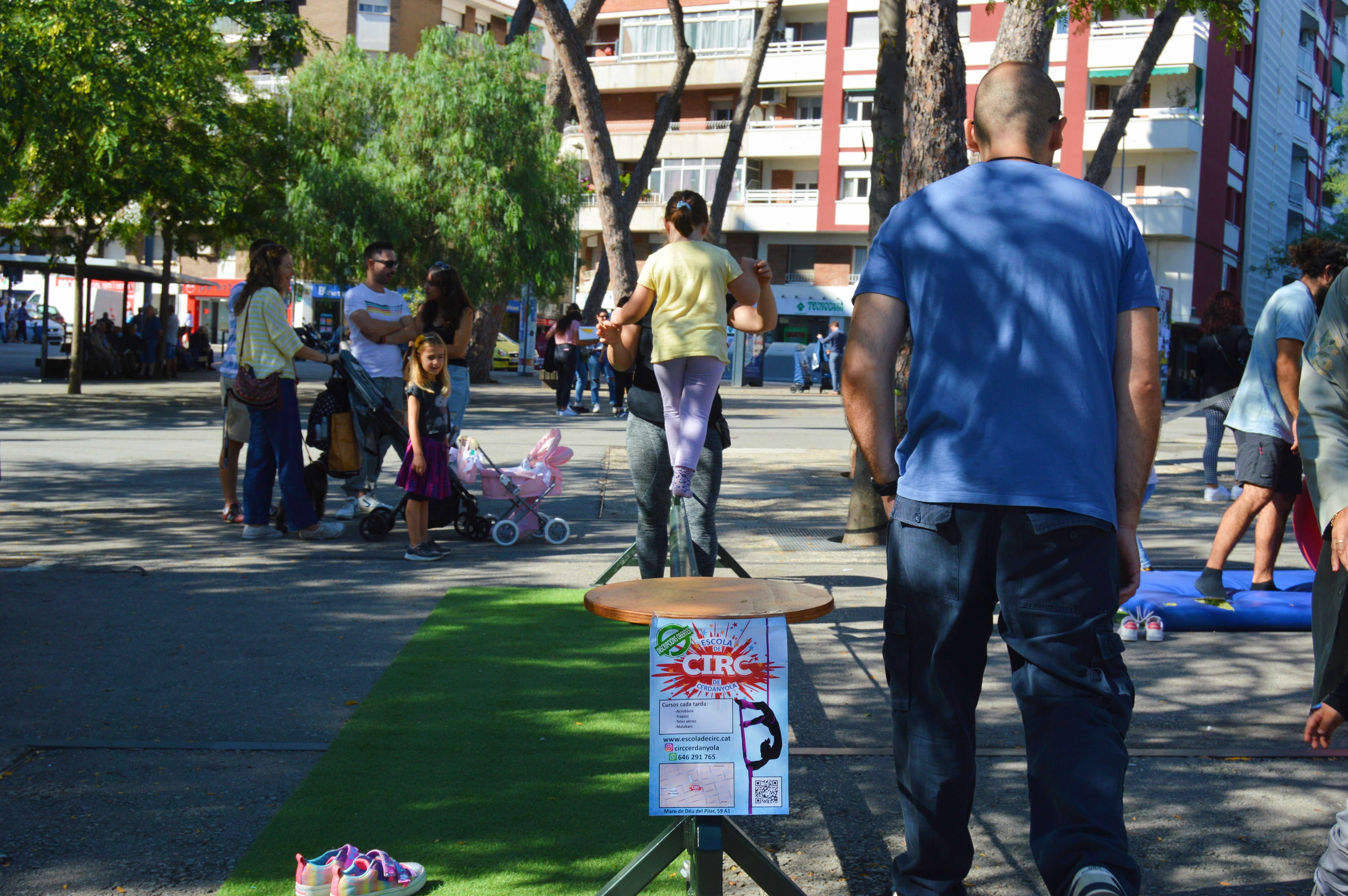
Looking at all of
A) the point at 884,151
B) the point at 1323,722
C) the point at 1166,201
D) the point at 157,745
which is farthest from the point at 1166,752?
the point at 1166,201

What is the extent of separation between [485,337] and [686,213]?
2573 centimetres

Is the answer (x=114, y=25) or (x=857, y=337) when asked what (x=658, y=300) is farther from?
(x=114, y=25)

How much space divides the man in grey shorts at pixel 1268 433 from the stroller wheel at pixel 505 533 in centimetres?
450

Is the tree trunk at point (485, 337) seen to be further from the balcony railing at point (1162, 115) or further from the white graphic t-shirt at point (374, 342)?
the balcony railing at point (1162, 115)

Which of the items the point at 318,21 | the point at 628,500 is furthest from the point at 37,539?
the point at 318,21

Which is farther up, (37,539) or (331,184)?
(331,184)

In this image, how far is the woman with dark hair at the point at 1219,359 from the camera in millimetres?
11547

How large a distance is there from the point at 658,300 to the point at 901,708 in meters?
3.37

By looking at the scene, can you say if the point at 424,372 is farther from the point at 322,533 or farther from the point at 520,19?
the point at 520,19

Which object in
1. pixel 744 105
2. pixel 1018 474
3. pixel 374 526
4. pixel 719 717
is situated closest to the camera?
pixel 1018 474

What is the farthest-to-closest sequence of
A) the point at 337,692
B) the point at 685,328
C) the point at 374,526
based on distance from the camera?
the point at 374,526, the point at 685,328, the point at 337,692

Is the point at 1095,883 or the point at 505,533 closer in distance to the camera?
the point at 1095,883

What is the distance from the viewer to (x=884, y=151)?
9523mm

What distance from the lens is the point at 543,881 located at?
329 centimetres
